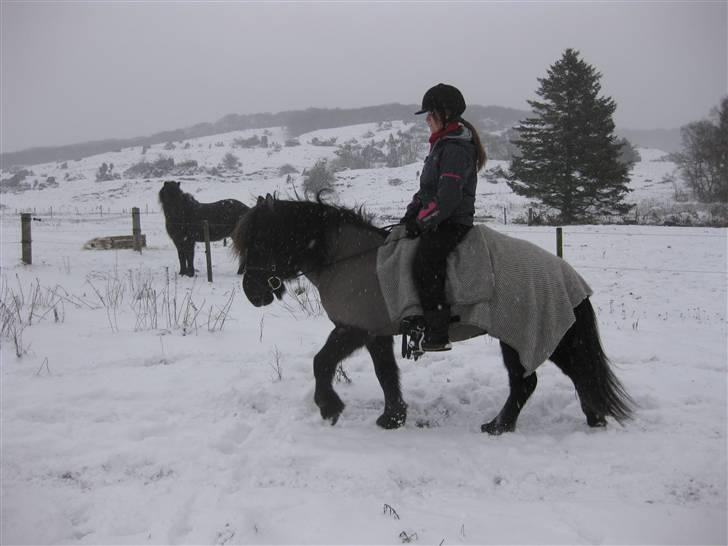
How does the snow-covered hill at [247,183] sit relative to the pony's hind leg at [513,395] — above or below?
above

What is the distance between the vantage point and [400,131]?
106 m

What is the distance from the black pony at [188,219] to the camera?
11.8m

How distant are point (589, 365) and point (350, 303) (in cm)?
187

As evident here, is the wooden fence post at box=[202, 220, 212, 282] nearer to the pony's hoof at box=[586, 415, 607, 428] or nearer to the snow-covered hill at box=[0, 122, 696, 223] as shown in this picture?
the snow-covered hill at box=[0, 122, 696, 223]

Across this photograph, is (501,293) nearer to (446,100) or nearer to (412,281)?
(412,281)

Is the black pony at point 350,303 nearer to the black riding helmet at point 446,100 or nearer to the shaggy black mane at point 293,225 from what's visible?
the shaggy black mane at point 293,225

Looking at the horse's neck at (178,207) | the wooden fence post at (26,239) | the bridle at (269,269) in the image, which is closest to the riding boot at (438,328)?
the bridle at (269,269)

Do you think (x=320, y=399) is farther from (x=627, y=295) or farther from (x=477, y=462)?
(x=627, y=295)

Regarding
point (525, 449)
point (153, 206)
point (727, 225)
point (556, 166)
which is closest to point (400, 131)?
point (153, 206)

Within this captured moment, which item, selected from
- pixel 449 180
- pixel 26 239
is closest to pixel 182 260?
pixel 26 239

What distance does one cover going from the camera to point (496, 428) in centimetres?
353

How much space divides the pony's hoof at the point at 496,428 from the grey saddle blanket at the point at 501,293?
1.72ft

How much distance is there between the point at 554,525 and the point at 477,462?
72 centimetres

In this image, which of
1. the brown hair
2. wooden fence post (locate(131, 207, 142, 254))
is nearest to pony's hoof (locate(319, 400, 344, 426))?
the brown hair
